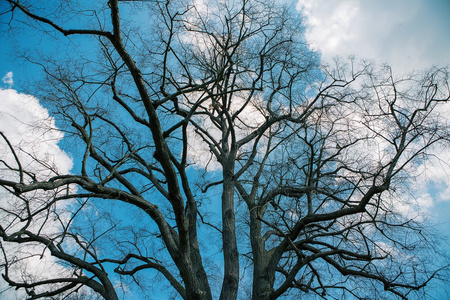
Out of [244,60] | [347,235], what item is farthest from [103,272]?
[244,60]

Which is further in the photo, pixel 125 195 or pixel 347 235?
pixel 347 235

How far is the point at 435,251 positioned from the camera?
4.48 m

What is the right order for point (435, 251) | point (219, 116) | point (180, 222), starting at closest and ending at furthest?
point (180, 222)
point (435, 251)
point (219, 116)

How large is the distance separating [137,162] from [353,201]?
3907 millimetres

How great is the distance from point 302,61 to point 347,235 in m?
3.60

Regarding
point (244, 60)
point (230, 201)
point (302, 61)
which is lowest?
point (230, 201)

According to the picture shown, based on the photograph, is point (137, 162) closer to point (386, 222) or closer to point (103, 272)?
point (103, 272)

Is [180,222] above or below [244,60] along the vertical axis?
below

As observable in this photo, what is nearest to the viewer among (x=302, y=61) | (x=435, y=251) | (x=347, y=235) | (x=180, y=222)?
(x=180, y=222)

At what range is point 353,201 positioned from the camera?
4.62 m

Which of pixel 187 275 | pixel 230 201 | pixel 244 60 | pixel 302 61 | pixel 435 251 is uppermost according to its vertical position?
pixel 302 61

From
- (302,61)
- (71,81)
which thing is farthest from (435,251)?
(71,81)

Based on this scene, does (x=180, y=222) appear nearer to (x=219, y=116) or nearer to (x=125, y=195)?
(x=125, y=195)

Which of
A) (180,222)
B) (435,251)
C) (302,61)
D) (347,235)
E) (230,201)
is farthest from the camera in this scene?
(302,61)
